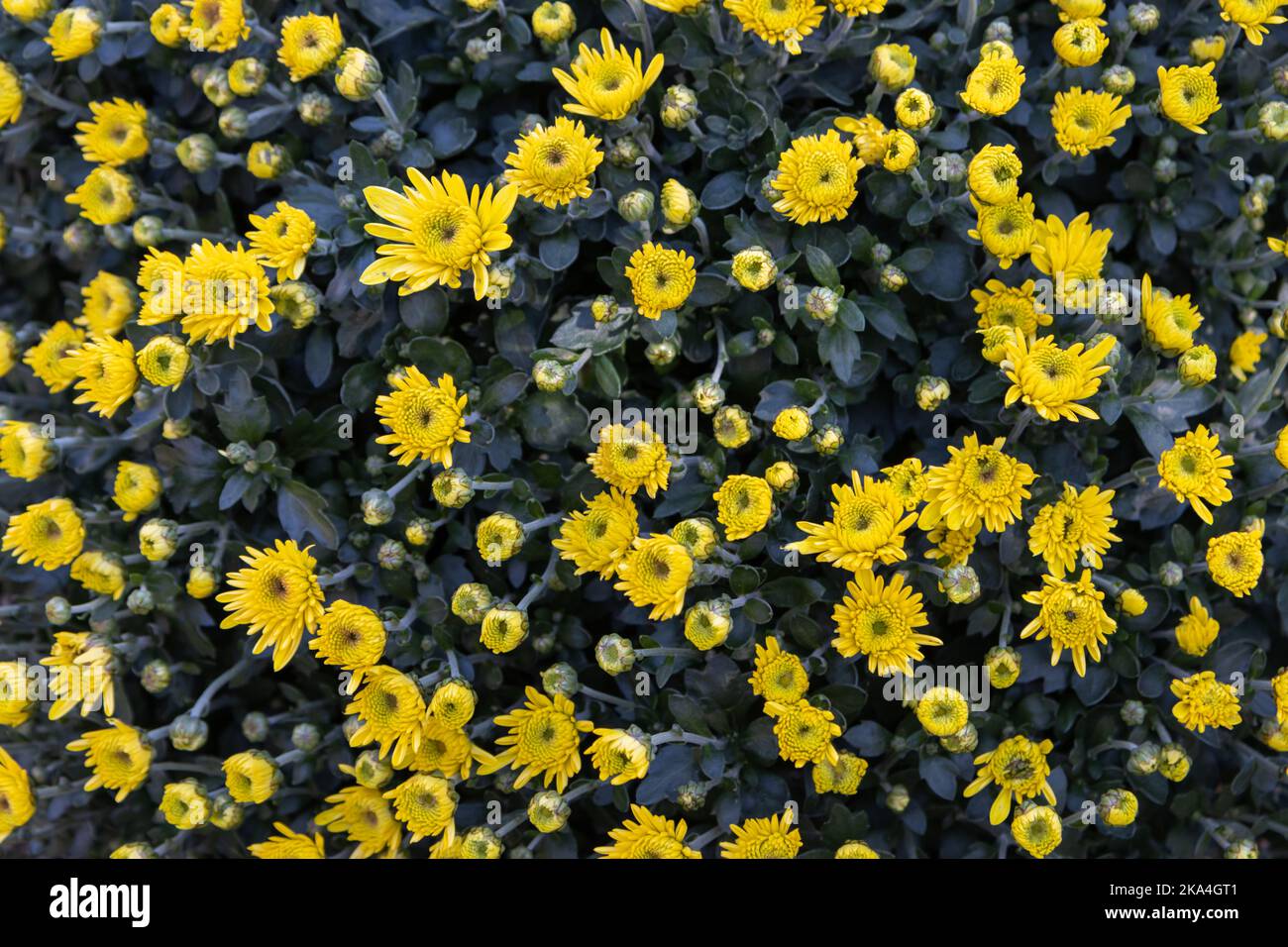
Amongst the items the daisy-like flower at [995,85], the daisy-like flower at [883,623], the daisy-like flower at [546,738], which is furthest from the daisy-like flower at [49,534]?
the daisy-like flower at [995,85]

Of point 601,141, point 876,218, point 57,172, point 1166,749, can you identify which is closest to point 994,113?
point 876,218

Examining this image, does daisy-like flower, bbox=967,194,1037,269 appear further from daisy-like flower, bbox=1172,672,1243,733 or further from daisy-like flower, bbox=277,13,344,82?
daisy-like flower, bbox=277,13,344,82

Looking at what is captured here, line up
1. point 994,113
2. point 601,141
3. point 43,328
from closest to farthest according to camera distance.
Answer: point 994,113 < point 601,141 < point 43,328

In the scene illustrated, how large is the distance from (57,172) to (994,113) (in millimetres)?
2433

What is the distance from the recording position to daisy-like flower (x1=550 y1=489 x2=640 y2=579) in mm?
2273

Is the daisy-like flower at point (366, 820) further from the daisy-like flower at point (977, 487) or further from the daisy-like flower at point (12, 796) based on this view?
→ the daisy-like flower at point (977, 487)

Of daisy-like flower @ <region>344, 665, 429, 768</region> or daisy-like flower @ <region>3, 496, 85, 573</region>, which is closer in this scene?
daisy-like flower @ <region>344, 665, 429, 768</region>

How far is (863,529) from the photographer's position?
2197 millimetres

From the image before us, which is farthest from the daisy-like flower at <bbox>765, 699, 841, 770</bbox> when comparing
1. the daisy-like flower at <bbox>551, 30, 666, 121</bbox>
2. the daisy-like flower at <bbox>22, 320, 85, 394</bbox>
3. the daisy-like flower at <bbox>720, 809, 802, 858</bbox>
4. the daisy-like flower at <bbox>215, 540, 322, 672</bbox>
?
the daisy-like flower at <bbox>22, 320, 85, 394</bbox>

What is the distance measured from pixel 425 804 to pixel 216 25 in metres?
1.81

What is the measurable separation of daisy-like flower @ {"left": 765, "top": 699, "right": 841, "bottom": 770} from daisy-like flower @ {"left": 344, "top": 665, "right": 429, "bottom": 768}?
0.73 m

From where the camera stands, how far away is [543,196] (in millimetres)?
2328
